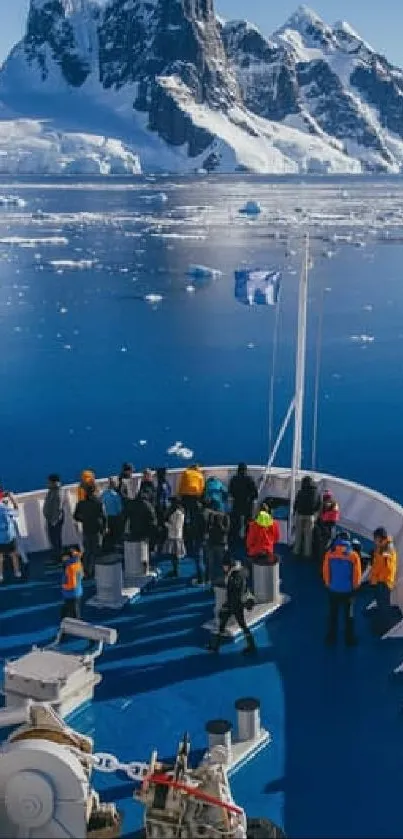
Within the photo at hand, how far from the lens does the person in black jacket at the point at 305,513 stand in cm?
1202

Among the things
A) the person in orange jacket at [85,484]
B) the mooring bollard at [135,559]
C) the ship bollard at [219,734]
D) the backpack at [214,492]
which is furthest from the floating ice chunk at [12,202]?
the ship bollard at [219,734]

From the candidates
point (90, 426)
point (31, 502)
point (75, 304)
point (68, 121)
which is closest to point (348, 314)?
point (75, 304)

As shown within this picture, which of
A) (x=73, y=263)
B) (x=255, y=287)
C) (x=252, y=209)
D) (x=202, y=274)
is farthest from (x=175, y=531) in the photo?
(x=252, y=209)

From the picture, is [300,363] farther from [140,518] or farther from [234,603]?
[234,603]

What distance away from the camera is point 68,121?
180 meters

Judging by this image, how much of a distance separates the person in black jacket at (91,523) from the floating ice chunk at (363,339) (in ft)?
64.0

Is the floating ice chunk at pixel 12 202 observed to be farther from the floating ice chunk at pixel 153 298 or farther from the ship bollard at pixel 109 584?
the ship bollard at pixel 109 584

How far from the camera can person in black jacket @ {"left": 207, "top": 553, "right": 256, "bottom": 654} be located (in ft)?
30.9

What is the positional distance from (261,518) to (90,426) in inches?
420

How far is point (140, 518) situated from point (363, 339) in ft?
65.9

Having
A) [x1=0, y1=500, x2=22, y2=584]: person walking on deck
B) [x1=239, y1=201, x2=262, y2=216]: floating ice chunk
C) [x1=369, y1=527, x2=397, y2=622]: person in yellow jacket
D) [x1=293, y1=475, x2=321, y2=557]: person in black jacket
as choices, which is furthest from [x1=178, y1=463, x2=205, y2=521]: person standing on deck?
[x1=239, y1=201, x2=262, y2=216]: floating ice chunk

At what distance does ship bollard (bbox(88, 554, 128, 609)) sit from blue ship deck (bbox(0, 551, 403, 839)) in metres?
0.14

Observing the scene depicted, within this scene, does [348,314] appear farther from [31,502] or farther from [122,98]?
[122,98]

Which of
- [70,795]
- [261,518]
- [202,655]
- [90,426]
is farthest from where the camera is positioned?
[90,426]
